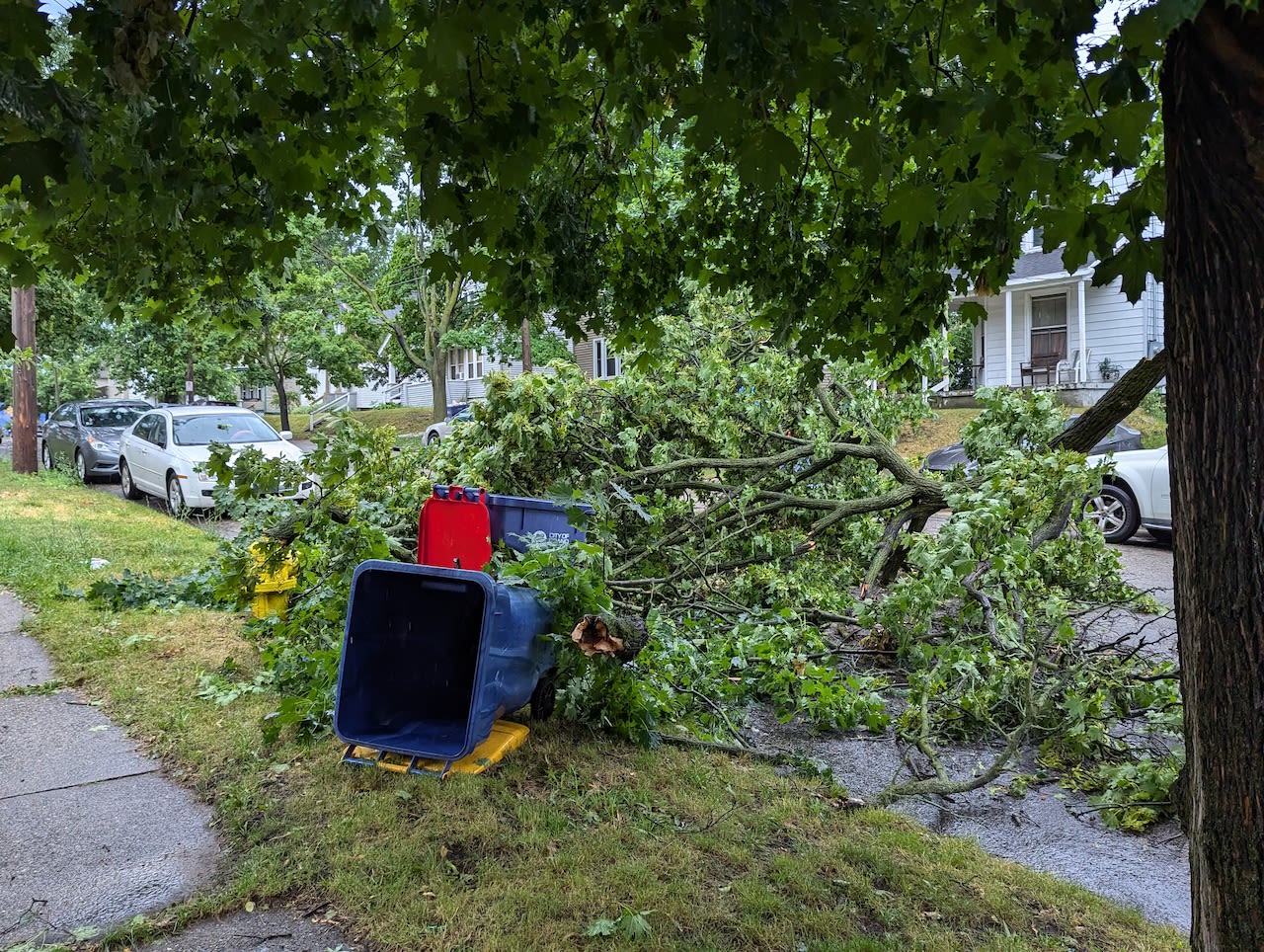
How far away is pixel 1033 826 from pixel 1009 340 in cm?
2059

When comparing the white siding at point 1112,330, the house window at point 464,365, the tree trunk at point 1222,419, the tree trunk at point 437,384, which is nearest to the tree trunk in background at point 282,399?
the tree trunk at point 437,384

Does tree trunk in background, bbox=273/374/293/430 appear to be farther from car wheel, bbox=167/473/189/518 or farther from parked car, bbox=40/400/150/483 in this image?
car wheel, bbox=167/473/189/518

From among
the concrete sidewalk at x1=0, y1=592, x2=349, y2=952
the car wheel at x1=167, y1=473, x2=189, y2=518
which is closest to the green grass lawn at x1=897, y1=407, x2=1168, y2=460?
the car wheel at x1=167, y1=473, x2=189, y2=518

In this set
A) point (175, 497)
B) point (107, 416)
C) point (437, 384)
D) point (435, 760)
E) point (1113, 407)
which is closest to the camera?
point (435, 760)

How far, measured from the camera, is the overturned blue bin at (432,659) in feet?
13.0

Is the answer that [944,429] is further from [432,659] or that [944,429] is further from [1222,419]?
[1222,419]

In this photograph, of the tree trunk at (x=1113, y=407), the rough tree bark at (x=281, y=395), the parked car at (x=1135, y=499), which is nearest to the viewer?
the tree trunk at (x=1113, y=407)

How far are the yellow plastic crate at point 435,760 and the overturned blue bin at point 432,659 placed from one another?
0.17ft

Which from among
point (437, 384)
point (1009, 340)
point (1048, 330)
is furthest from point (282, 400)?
point (1048, 330)

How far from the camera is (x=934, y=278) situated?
4559mm

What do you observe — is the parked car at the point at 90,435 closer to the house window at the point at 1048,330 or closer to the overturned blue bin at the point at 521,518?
the overturned blue bin at the point at 521,518

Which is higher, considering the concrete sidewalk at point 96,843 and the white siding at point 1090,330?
the white siding at point 1090,330

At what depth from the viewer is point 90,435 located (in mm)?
16469

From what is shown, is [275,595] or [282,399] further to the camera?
[282,399]
